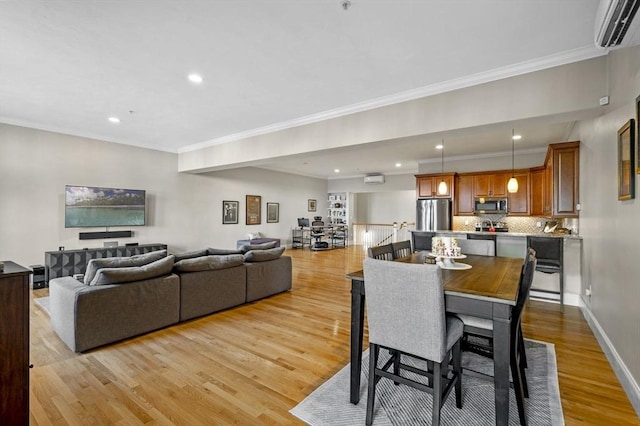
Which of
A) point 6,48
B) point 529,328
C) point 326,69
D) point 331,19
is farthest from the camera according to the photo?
point 529,328

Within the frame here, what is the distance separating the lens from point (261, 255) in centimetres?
451

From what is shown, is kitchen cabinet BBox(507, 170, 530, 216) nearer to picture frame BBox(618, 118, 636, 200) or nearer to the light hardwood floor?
the light hardwood floor

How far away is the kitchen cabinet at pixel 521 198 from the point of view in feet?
22.1

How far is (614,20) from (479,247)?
7.63 ft

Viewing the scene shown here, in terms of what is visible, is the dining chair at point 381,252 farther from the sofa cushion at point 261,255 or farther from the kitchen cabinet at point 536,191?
the kitchen cabinet at point 536,191

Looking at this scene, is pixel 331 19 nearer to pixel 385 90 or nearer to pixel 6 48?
pixel 385 90

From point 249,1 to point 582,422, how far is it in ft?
11.9

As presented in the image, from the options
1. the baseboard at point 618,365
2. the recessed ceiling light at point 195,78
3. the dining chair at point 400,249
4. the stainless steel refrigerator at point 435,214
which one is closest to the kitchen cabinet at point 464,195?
the stainless steel refrigerator at point 435,214

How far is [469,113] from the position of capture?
332cm

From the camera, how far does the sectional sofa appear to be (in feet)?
9.41

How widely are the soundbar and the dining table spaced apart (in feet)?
20.2

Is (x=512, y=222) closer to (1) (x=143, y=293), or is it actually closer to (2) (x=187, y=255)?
(2) (x=187, y=255)

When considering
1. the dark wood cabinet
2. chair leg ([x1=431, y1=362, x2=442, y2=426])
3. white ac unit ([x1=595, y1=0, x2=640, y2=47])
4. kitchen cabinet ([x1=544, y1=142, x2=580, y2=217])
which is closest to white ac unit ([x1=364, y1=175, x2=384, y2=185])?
kitchen cabinet ([x1=544, y1=142, x2=580, y2=217])

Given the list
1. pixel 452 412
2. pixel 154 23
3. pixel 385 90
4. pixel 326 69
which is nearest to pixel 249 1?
pixel 154 23
